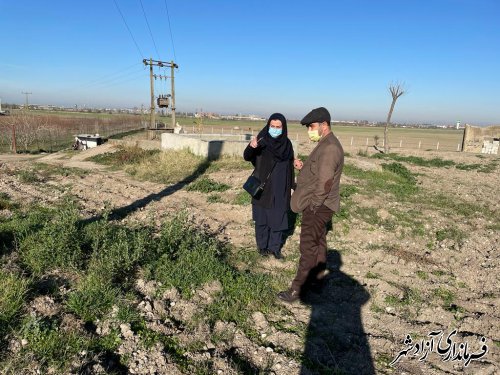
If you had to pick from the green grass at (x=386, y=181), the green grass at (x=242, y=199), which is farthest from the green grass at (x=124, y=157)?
the green grass at (x=386, y=181)

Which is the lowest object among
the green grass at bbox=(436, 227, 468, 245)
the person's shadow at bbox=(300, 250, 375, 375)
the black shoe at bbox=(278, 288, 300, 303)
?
the person's shadow at bbox=(300, 250, 375, 375)

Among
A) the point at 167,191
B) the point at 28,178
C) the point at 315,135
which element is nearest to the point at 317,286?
the point at 315,135

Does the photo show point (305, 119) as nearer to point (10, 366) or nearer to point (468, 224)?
point (10, 366)

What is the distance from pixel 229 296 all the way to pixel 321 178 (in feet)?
4.54

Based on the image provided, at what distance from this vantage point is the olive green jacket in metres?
3.21

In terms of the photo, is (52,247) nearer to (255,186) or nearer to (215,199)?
(255,186)

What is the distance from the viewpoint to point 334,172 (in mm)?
3256

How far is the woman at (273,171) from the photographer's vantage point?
13.6 ft

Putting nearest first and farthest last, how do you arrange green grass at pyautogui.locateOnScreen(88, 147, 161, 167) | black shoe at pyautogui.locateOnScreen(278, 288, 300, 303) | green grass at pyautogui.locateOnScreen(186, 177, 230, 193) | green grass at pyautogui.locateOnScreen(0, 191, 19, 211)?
1. black shoe at pyautogui.locateOnScreen(278, 288, 300, 303)
2. green grass at pyautogui.locateOnScreen(0, 191, 19, 211)
3. green grass at pyautogui.locateOnScreen(186, 177, 230, 193)
4. green grass at pyautogui.locateOnScreen(88, 147, 161, 167)

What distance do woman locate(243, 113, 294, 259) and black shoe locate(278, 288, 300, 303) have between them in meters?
1.04

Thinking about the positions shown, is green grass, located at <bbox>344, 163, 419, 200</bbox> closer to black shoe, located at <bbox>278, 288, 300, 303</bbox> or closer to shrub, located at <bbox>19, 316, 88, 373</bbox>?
black shoe, located at <bbox>278, 288, 300, 303</bbox>

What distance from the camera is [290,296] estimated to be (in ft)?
11.4

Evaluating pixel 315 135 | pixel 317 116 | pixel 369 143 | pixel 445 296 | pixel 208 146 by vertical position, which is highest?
pixel 317 116

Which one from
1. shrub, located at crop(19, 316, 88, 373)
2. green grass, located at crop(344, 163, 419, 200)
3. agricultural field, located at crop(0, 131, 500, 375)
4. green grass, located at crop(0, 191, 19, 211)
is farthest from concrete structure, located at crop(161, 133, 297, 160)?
shrub, located at crop(19, 316, 88, 373)
